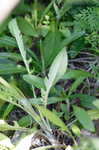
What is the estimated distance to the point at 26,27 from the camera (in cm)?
116

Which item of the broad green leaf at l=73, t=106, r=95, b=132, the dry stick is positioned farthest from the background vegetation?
the dry stick

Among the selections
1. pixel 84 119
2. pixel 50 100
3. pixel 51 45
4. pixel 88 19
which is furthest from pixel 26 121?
pixel 88 19

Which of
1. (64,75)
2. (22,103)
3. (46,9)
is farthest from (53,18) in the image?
(22,103)

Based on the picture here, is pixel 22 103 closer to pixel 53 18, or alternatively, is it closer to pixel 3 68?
pixel 3 68

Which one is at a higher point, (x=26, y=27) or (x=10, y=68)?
(x=26, y=27)

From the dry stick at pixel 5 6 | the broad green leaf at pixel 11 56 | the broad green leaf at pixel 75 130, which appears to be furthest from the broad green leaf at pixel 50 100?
the dry stick at pixel 5 6

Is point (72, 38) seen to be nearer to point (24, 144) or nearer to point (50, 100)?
point (50, 100)

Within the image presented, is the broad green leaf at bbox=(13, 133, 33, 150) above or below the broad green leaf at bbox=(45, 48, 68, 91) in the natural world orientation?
below

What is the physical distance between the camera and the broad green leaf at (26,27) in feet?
3.79

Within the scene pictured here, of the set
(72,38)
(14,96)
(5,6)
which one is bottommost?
(14,96)

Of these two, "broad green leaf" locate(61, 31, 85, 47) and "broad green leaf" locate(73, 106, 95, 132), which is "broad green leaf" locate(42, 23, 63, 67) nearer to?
"broad green leaf" locate(61, 31, 85, 47)

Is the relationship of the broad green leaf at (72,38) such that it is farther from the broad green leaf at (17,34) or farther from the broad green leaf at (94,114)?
the broad green leaf at (94,114)

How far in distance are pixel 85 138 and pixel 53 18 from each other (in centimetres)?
58

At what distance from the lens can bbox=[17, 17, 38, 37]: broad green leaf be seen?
3.79 ft
